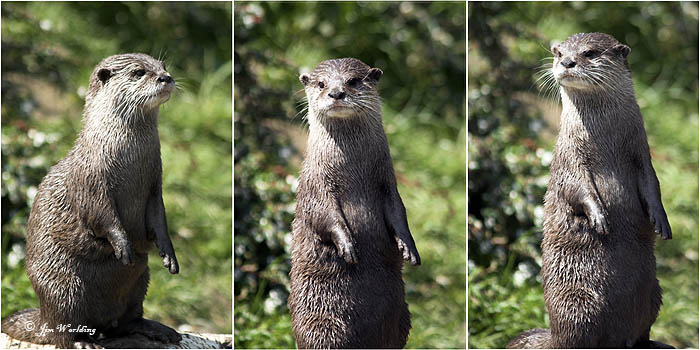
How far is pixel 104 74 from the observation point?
4738 millimetres

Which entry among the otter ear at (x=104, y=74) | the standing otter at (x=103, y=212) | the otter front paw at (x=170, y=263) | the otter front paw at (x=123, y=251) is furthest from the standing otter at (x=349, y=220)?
the otter ear at (x=104, y=74)

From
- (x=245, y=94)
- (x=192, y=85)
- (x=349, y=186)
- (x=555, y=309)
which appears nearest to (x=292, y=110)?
(x=245, y=94)

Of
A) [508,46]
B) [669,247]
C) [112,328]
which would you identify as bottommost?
[112,328]

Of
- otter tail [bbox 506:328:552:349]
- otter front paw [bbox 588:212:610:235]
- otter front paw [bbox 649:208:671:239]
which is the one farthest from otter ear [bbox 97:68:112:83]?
otter front paw [bbox 649:208:671:239]

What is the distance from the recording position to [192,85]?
812 cm

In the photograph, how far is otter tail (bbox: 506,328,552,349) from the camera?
510cm

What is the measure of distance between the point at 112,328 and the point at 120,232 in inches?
28.2

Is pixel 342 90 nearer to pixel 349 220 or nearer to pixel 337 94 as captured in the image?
pixel 337 94

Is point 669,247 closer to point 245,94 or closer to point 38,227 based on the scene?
point 245,94

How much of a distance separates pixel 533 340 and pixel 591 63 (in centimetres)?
174

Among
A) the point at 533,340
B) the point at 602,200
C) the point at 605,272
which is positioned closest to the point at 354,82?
the point at 602,200

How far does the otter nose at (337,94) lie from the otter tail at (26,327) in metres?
2.22

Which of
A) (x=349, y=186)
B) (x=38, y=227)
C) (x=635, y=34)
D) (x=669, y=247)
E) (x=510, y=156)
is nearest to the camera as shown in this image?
(x=349, y=186)

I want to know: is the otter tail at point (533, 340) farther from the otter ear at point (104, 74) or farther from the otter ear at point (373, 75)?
the otter ear at point (104, 74)
